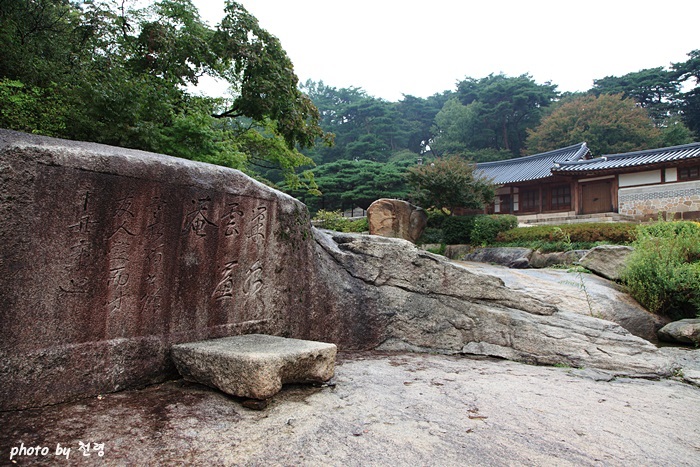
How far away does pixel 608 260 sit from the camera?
33.1 feet

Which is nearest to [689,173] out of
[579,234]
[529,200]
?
[529,200]

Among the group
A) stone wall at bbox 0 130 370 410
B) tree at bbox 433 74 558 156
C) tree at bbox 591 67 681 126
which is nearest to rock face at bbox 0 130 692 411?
stone wall at bbox 0 130 370 410

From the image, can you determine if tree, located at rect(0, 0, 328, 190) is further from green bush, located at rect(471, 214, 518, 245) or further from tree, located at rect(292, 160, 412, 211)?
tree, located at rect(292, 160, 412, 211)

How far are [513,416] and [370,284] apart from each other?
2.69 meters

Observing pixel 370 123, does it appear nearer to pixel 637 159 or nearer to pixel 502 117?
pixel 502 117

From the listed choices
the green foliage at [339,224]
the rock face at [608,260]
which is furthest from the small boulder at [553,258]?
the green foliage at [339,224]

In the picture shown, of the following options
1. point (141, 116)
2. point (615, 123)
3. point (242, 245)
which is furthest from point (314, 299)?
point (615, 123)

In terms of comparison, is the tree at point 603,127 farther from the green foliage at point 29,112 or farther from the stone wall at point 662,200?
the green foliage at point 29,112

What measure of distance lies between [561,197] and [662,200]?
20.0ft

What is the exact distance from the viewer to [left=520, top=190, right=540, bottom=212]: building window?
87.1 feet

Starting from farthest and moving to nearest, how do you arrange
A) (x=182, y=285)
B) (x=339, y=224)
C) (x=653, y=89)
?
(x=653, y=89) < (x=339, y=224) < (x=182, y=285)

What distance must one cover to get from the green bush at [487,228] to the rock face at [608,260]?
638 centimetres

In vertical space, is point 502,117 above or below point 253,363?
above

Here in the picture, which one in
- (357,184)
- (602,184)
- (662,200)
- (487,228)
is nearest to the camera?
(487,228)
